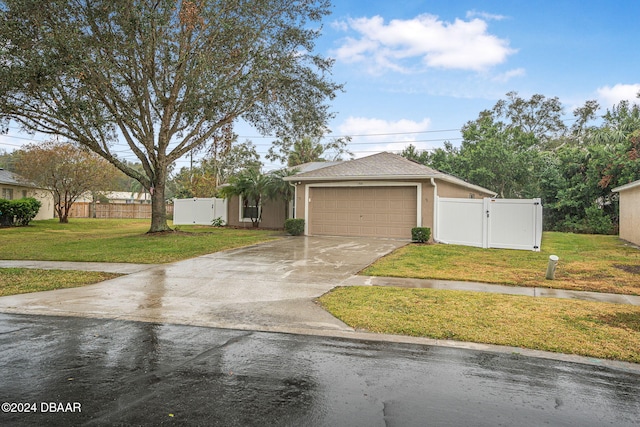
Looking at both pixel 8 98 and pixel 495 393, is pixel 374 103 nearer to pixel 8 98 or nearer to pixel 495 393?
pixel 8 98

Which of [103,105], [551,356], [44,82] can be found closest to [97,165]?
[103,105]

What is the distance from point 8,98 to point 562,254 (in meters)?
20.0

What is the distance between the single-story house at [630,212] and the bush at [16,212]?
3188 cm

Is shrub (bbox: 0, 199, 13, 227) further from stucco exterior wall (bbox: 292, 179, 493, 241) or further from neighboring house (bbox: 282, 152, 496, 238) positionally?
stucco exterior wall (bbox: 292, 179, 493, 241)

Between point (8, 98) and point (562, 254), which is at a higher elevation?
point (8, 98)

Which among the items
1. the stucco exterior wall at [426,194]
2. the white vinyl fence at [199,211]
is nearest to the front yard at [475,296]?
the stucco exterior wall at [426,194]

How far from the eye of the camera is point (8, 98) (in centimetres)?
1528

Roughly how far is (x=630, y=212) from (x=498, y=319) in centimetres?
1711

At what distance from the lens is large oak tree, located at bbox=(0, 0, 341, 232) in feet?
47.0

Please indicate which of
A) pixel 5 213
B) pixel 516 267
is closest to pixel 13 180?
pixel 5 213

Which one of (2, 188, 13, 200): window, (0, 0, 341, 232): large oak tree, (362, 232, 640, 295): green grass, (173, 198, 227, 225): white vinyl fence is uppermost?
(0, 0, 341, 232): large oak tree

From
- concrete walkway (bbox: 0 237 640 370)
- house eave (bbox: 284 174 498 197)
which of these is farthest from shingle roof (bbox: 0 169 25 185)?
concrete walkway (bbox: 0 237 640 370)

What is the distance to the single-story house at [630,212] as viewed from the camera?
17.3 meters

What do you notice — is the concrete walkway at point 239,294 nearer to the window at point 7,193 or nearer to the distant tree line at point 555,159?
the distant tree line at point 555,159
